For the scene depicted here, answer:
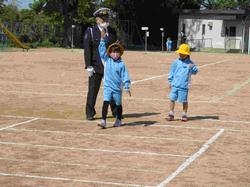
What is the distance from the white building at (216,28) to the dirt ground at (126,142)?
4986 cm

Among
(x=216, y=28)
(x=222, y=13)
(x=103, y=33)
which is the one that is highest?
(x=222, y=13)

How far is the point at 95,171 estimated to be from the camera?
308 inches

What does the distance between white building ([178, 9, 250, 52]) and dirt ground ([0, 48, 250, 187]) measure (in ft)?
164

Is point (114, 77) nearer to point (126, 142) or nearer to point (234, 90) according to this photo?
point (126, 142)

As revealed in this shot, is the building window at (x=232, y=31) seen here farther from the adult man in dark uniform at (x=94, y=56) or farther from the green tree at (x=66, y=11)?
the adult man in dark uniform at (x=94, y=56)

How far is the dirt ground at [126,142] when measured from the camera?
757 cm

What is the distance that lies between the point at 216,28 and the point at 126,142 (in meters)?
59.3

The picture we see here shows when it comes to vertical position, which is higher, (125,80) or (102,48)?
(102,48)

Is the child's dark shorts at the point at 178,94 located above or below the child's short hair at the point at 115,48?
below

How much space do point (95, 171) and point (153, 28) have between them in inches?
2593

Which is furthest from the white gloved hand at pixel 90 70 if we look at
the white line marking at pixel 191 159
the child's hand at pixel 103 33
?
the white line marking at pixel 191 159

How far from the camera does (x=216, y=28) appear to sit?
67.8 meters

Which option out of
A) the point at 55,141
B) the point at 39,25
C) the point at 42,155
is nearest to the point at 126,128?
the point at 55,141

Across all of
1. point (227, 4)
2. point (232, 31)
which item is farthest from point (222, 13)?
point (227, 4)
